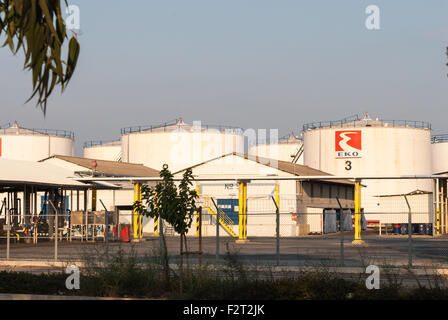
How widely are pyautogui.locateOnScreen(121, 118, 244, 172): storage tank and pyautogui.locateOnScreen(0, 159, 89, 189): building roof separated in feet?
95.3

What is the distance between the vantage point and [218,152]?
79312 millimetres

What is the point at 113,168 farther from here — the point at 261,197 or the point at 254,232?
the point at 254,232

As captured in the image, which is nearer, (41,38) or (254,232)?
(41,38)

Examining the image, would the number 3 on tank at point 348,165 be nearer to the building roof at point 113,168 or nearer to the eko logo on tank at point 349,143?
the eko logo on tank at point 349,143

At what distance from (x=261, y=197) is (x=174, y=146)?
2447 cm

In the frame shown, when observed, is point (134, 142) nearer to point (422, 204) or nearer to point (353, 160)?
point (353, 160)

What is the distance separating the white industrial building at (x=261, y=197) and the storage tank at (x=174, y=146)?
715 inches

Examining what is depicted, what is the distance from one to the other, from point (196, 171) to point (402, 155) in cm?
2280

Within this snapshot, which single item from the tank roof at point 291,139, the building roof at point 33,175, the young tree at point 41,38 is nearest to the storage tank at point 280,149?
the tank roof at point 291,139

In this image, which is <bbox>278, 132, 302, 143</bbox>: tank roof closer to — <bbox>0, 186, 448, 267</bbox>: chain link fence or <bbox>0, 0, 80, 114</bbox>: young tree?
<bbox>0, 186, 448, 267</bbox>: chain link fence

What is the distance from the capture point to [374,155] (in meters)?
68.2

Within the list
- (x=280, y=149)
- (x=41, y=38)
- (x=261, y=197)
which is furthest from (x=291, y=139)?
(x=41, y=38)

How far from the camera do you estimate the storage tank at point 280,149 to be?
306ft
